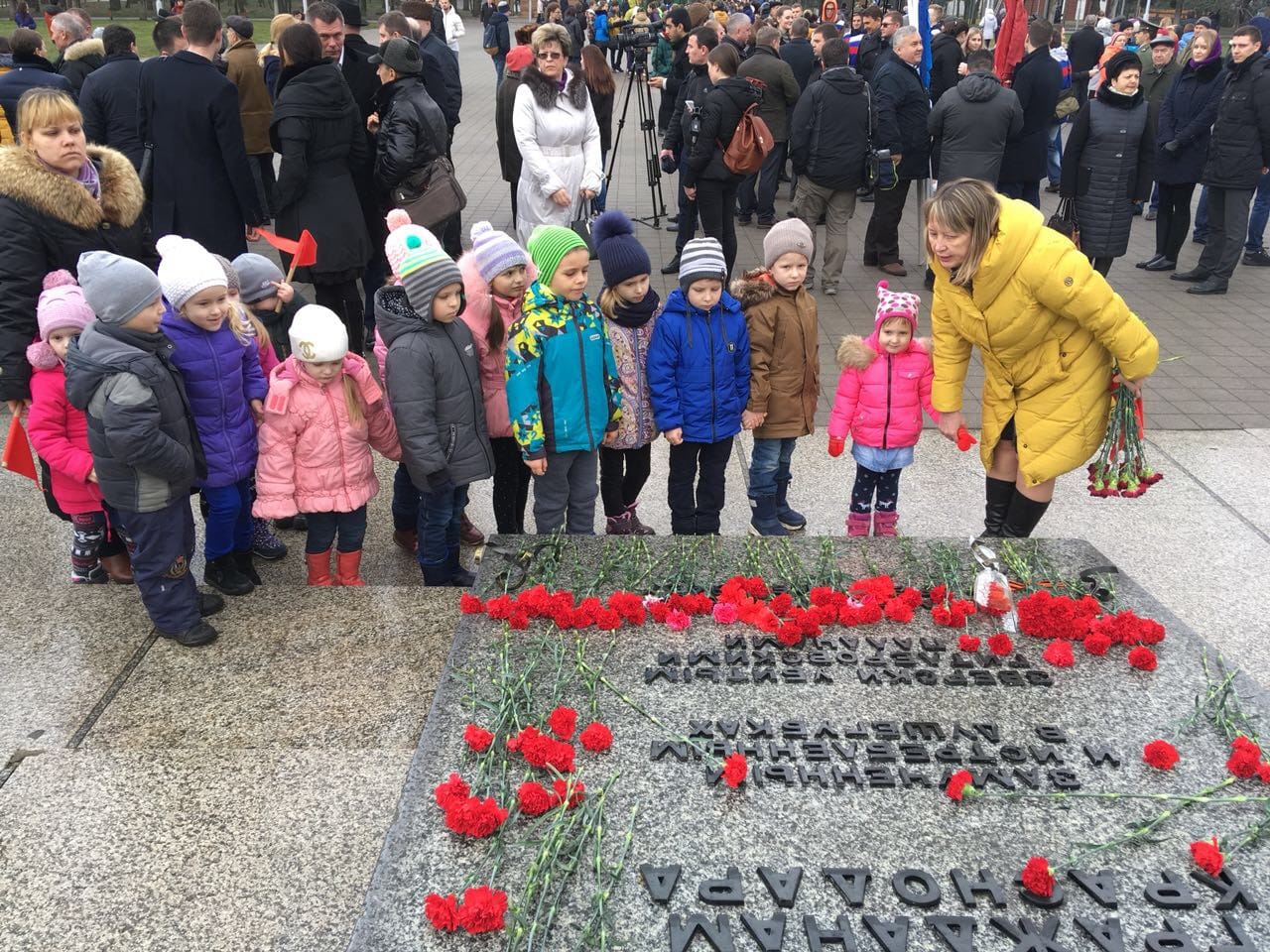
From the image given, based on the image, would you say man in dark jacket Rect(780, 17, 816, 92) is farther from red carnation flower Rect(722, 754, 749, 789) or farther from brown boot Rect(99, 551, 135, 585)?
red carnation flower Rect(722, 754, 749, 789)

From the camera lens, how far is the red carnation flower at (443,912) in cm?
212

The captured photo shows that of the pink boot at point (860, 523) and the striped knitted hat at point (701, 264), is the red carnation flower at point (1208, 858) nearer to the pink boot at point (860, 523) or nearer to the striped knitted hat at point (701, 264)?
the pink boot at point (860, 523)

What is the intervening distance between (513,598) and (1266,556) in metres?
3.40

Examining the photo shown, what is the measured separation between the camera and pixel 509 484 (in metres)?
4.46

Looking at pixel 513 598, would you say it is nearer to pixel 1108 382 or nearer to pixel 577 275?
pixel 577 275

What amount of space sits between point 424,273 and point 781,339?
1560mm

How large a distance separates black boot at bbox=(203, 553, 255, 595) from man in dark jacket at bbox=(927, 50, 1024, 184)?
21.0 feet

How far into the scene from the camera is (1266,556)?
179 inches

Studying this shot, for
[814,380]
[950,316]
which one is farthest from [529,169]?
[950,316]

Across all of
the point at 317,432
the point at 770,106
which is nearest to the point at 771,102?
the point at 770,106

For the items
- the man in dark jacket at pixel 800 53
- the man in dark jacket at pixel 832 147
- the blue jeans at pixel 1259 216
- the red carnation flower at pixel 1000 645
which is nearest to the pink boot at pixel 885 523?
the red carnation flower at pixel 1000 645

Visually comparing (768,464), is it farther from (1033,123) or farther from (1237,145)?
(1237,145)

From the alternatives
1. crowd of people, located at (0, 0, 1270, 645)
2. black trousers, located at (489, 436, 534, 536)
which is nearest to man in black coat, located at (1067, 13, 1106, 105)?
crowd of people, located at (0, 0, 1270, 645)

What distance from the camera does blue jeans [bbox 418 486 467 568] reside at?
4004mm
